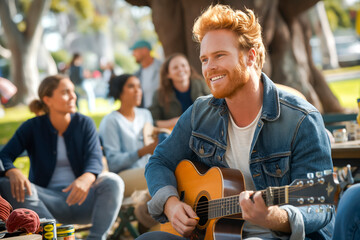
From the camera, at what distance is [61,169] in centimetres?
469

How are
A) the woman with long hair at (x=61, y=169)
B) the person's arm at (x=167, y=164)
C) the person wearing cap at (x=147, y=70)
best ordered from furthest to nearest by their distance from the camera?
the person wearing cap at (x=147, y=70), the woman with long hair at (x=61, y=169), the person's arm at (x=167, y=164)

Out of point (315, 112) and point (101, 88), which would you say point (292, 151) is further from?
point (101, 88)

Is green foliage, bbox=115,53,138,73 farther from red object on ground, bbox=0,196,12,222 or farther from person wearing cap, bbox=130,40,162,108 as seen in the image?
red object on ground, bbox=0,196,12,222

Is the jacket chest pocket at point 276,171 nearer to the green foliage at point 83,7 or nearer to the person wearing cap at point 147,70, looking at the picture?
the person wearing cap at point 147,70

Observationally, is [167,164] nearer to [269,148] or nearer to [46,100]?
[269,148]

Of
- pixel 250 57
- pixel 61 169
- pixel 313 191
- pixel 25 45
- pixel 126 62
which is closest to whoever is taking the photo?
pixel 313 191

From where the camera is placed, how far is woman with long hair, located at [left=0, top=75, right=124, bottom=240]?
426 cm

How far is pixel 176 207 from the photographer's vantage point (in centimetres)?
283

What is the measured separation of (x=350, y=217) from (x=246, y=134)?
761 millimetres

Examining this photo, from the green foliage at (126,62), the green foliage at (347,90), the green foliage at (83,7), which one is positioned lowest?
the green foliage at (126,62)

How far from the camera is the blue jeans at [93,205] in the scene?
4336 millimetres

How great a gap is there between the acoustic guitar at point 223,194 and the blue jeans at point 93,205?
1.30 metres

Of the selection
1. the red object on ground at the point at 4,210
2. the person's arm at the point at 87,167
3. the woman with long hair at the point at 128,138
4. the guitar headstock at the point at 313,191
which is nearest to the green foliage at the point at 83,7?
the woman with long hair at the point at 128,138

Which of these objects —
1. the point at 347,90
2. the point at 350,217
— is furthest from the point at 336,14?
the point at 350,217
